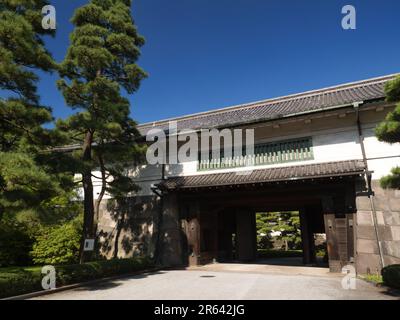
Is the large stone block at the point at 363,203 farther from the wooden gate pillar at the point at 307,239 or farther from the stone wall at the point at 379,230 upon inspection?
the wooden gate pillar at the point at 307,239

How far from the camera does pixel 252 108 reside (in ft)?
59.9

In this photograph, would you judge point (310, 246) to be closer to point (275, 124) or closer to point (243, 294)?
point (275, 124)

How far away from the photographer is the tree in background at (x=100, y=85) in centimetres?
1076

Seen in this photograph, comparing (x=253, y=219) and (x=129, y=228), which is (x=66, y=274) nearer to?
(x=129, y=228)

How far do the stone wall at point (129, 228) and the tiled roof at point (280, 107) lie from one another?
4.87 m

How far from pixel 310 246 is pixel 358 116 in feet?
28.0

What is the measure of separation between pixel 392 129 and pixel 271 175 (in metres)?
5.90

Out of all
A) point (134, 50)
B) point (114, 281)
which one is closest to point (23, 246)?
point (114, 281)

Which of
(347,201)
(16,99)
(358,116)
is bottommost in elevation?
(347,201)

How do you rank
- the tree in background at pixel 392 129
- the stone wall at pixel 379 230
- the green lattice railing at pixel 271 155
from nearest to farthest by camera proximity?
the tree in background at pixel 392 129, the stone wall at pixel 379 230, the green lattice railing at pixel 271 155

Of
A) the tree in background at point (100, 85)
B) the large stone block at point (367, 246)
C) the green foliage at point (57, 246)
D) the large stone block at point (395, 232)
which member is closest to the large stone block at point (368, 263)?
the large stone block at point (367, 246)

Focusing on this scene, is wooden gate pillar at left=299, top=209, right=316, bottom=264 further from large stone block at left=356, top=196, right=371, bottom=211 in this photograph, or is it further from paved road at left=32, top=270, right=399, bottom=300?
large stone block at left=356, top=196, right=371, bottom=211
